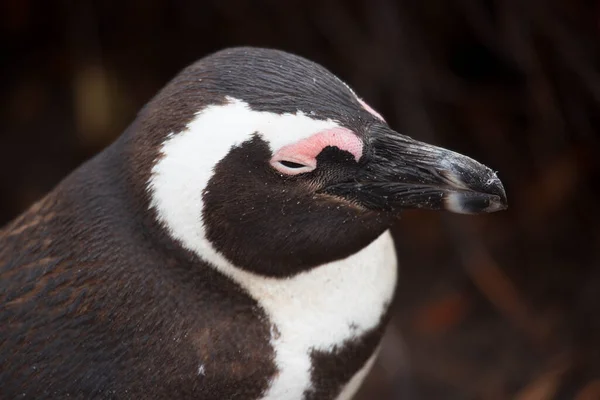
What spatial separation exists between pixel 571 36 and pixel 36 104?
231cm

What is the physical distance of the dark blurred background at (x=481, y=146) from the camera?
101 inches

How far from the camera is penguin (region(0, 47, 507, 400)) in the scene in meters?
1.47

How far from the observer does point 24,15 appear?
11.8 feet

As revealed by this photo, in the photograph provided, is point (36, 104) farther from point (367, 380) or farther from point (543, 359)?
point (543, 359)

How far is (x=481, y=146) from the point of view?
306cm

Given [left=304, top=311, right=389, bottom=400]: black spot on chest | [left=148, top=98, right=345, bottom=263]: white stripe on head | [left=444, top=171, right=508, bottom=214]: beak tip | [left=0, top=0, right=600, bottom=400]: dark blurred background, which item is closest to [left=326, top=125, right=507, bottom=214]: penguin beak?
[left=444, top=171, right=508, bottom=214]: beak tip

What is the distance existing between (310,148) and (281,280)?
0.28 meters

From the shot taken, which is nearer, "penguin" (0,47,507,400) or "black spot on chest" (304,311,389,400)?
"penguin" (0,47,507,400)

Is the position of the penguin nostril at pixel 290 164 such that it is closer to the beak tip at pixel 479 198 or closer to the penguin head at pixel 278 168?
the penguin head at pixel 278 168

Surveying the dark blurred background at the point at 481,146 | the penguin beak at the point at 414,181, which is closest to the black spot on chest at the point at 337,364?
the penguin beak at the point at 414,181

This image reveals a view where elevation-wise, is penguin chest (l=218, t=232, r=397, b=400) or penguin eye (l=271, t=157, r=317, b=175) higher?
penguin eye (l=271, t=157, r=317, b=175)

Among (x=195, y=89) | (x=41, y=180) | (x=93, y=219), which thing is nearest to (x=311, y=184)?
(x=195, y=89)

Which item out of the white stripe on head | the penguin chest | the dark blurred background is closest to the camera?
the white stripe on head

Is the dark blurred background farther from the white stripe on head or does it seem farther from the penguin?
the white stripe on head
